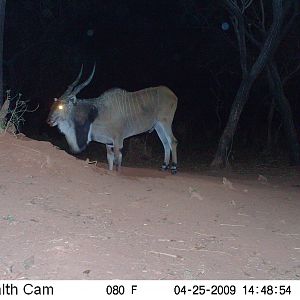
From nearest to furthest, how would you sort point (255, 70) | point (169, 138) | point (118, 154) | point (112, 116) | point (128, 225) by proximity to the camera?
point (128, 225), point (118, 154), point (112, 116), point (169, 138), point (255, 70)

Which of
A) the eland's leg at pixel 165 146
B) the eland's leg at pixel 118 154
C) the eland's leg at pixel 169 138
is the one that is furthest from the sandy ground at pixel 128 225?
the eland's leg at pixel 165 146

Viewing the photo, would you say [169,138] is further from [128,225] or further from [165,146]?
[128,225]

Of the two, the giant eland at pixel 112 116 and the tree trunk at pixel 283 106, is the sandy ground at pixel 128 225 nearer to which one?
the giant eland at pixel 112 116

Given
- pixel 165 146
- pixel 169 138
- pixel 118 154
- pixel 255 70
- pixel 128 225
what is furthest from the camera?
pixel 255 70

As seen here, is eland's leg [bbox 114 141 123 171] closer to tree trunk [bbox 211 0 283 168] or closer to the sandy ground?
the sandy ground

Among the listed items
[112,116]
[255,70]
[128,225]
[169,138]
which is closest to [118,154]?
[112,116]

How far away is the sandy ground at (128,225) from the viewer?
14.9 ft

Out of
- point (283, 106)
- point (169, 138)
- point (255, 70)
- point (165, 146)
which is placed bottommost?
point (165, 146)

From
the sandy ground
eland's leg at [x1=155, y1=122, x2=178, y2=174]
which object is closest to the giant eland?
eland's leg at [x1=155, y1=122, x2=178, y2=174]

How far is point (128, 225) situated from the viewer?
5.76 meters

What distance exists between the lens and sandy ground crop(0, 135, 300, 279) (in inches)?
179

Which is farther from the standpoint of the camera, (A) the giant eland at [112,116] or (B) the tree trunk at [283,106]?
(B) the tree trunk at [283,106]

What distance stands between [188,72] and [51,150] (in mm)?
14327

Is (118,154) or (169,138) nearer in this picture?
(118,154)
